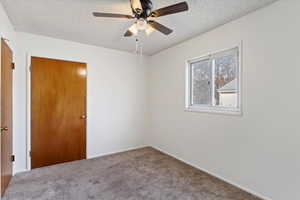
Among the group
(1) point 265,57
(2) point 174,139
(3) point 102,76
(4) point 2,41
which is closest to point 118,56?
(3) point 102,76

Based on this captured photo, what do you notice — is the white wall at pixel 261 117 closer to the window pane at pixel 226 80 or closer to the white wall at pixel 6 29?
the window pane at pixel 226 80

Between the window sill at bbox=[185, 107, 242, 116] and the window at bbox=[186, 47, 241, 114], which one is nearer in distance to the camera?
the window sill at bbox=[185, 107, 242, 116]

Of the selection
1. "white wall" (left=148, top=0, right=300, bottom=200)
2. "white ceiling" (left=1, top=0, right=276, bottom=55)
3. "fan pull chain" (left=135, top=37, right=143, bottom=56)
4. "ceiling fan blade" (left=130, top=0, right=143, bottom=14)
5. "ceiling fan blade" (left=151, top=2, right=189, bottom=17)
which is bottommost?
"white wall" (left=148, top=0, right=300, bottom=200)

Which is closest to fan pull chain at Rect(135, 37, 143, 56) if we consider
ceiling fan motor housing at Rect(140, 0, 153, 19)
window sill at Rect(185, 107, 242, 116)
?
ceiling fan motor housing at Rect(140, 0, 153, 19)

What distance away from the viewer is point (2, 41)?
1937mm

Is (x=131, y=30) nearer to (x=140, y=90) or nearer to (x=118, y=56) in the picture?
(x=118, y=56)

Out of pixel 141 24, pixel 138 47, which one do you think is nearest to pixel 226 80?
pixel 141 24

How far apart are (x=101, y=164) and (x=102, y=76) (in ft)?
6.03

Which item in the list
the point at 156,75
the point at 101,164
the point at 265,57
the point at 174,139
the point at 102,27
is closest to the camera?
the point at 265,57

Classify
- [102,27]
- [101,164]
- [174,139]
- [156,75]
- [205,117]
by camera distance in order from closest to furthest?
1. [102,27]
2. [205,117]
3. [101,164]
4. [174,139]
5. [156,75]

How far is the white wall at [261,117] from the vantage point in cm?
169

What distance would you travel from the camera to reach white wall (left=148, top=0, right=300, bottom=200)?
169 cm

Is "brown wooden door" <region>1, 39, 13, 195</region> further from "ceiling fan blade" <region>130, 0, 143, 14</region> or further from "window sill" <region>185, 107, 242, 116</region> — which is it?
"window sill" <region>185, 107, 242, 116</region>

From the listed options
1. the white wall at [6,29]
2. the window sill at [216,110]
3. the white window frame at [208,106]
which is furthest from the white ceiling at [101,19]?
the window sill at [216,110]
